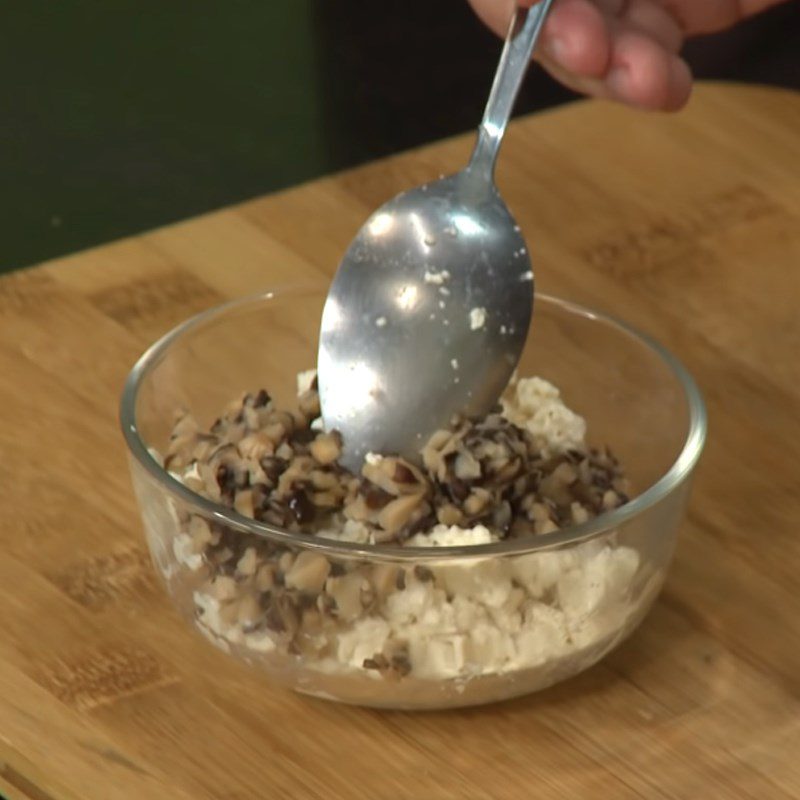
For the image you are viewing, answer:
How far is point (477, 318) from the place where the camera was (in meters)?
0.77

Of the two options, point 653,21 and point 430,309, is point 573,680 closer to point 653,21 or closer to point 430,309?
point 430,309

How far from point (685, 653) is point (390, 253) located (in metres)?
0.22

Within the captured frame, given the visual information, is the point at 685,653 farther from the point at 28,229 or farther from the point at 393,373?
the point at 28,229

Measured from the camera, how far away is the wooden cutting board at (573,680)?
669 mm

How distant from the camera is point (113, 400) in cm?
90

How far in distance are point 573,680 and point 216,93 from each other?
1.35m

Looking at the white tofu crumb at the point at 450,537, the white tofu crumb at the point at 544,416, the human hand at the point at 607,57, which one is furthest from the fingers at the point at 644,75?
the white tofu crumb at the point at 450,537

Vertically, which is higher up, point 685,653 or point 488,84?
point 685,653

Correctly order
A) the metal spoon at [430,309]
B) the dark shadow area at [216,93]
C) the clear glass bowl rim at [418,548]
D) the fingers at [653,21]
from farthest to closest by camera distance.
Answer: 1. the dark shadow area at [216,93]
2. the fingers at [653,21]
3. the metal spoon at [430,309]
4. the clear glass bowl rim at [418,548]

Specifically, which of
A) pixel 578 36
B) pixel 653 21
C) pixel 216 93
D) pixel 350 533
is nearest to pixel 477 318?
pixel 350 533

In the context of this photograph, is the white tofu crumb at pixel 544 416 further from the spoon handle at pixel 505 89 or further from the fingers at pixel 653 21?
the fingers at pixel 653 21

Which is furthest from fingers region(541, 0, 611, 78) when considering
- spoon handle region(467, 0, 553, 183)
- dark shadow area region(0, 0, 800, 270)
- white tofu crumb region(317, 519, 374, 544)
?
dark shadow area region(0, 0, 800, 270)

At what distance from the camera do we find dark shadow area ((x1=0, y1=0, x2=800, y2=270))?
1729mm

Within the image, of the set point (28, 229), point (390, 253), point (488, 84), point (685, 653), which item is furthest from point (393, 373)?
point (488, 84)
